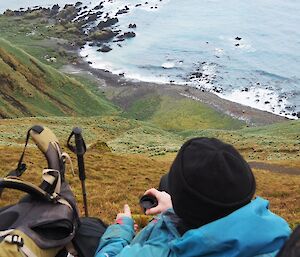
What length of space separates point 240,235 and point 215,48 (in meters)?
114

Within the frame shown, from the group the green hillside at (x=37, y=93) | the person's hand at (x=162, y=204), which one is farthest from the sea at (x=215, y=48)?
the person's hand at (x=162, y=204)

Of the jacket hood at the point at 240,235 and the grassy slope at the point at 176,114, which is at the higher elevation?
the jacket hood at the point at 240,235

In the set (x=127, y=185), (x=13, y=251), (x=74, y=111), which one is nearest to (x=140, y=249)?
(x=13, y=251)

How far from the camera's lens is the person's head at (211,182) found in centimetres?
423

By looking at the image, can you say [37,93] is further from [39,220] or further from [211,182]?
[211,182]

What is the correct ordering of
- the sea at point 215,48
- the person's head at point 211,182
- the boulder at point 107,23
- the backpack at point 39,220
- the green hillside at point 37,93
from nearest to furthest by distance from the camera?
the person's head at point 211,182 → the backpack at point 39,220 → the green hillside at point 37,93 → the sea at point 215,48 → the boulder at point 107,23

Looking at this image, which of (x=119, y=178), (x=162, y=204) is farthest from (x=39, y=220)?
(x=119, y=178)

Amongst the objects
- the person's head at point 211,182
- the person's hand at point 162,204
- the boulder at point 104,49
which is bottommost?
the boulder at point 104,49

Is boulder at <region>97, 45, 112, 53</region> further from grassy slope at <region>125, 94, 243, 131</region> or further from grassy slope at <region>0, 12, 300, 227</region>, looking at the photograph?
grassy slope at <region>125, 94, 243, 131</region>

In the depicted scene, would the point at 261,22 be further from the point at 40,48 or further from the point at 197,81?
the point at 40,48

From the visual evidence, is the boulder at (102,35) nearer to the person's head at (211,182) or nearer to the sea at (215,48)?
the sea at (215,48)

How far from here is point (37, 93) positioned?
7631 centimetres

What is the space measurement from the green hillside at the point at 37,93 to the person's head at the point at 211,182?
64.4m

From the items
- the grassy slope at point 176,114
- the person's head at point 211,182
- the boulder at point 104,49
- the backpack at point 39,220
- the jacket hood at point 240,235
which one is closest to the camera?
the jacket hood at point 240,235
